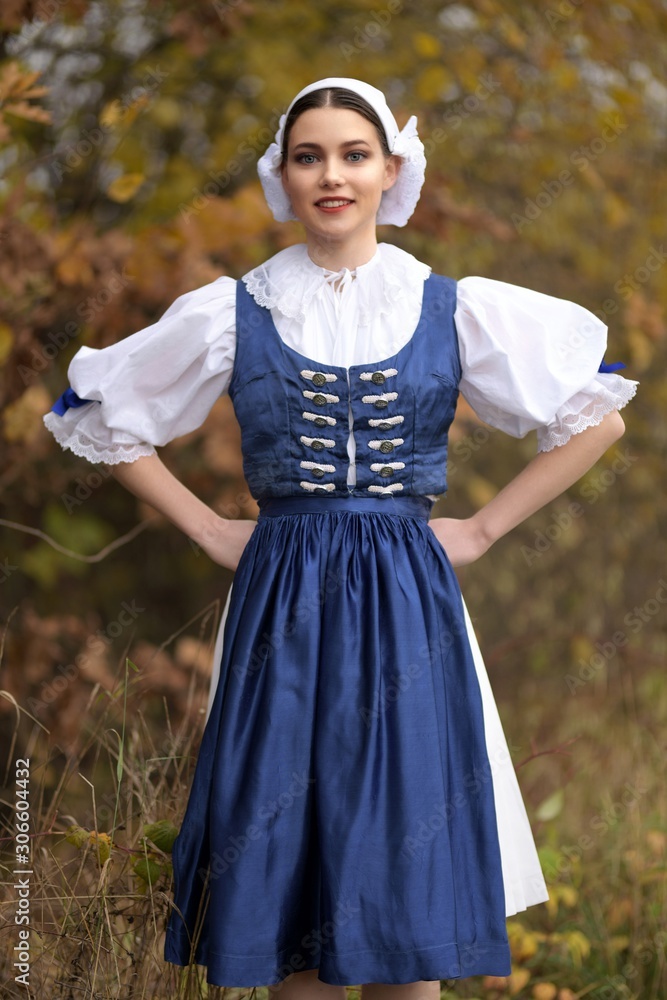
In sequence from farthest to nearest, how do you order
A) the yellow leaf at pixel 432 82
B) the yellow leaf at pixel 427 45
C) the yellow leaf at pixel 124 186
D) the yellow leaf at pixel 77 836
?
1. the yellow leaf at pixel 432 82
2. the yellow leaf at pixel 427 45
3. the yellow leaf at pixel 124 186
4. the yellow leaf at pixel 77 836

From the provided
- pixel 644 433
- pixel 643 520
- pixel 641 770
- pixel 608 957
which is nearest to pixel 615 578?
pixel 643 520

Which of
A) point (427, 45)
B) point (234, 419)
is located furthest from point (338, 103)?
point (427, 45)

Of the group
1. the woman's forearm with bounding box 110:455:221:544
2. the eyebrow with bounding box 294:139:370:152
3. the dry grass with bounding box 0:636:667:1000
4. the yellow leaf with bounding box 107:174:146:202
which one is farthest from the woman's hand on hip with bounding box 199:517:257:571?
the yellow leaf with bounding box 107:174:146:202

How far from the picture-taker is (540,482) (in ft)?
6.84

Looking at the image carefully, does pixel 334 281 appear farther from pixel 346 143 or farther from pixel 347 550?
pixel 347 550

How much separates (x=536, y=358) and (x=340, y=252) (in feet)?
1.32

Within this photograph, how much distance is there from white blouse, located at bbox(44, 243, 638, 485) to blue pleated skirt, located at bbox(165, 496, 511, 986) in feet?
0.65

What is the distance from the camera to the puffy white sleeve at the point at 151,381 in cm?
201

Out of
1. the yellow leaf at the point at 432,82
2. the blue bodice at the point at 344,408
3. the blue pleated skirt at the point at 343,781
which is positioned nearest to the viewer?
the blue pleated skirt at the point at 343,781

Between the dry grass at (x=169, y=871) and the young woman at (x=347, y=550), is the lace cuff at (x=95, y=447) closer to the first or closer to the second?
the young woman at (x=347, y=550)

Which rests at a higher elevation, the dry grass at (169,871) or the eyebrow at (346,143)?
the eyebrow at (346,143)

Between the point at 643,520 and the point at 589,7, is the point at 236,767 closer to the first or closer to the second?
the point at 589,7

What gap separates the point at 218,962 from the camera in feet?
5.82

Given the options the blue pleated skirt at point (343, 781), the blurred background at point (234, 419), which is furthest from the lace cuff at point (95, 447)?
the blurred background at point (234, 419)
